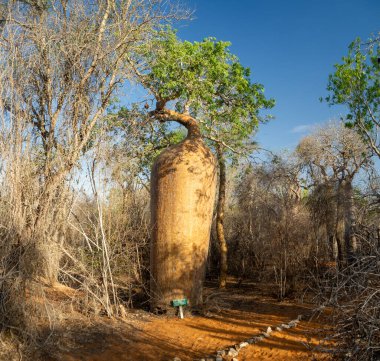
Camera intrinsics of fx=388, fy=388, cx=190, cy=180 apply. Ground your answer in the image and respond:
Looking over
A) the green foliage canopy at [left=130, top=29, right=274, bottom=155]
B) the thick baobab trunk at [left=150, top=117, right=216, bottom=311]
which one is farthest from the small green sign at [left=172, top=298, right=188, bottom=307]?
the green foliage canopy at [left=130, top=29, right=274, bottom=155]

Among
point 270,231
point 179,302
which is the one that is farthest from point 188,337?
point 270,231

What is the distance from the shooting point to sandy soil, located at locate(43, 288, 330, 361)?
4871 mm

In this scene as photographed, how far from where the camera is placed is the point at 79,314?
6.25m

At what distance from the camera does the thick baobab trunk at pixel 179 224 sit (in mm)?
7121

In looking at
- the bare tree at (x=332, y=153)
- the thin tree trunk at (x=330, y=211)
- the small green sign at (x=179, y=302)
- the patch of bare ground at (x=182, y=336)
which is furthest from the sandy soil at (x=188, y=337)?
the bare tree at (x=332, y=153)

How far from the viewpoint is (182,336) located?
5770 millimetres

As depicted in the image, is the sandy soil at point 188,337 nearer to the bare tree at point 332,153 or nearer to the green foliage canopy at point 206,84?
the green foliage canopy at point 206,84

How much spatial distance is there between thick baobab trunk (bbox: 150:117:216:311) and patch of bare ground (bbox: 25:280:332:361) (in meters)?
0.52

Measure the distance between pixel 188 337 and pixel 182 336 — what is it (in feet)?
0.33

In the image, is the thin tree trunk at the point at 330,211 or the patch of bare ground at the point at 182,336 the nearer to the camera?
the patch of bare ground at the point at 182,336

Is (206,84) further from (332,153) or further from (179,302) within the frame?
(332,153)

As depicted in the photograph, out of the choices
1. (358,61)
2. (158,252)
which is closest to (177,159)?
(158,252)

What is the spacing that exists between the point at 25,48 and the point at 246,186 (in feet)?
26.4

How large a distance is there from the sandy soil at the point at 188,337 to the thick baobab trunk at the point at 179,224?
0.53 m
